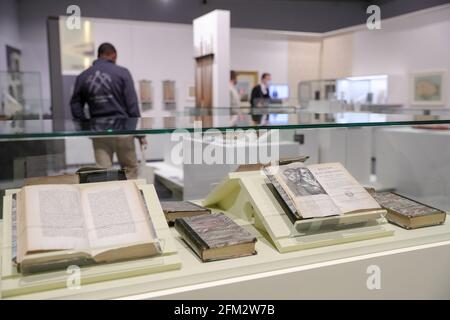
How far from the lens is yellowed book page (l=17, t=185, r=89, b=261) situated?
1.14m

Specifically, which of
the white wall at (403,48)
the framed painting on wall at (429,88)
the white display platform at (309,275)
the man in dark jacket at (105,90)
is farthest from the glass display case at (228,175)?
the white wall at (403,48)

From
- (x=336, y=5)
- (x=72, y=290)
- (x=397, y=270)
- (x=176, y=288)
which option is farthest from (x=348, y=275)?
(x=336, y=5)

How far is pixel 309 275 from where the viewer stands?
1347 mm

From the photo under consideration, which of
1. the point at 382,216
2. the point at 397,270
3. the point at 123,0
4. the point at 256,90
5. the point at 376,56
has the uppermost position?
the point at 123,0

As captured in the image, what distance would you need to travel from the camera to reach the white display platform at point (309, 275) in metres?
1.21

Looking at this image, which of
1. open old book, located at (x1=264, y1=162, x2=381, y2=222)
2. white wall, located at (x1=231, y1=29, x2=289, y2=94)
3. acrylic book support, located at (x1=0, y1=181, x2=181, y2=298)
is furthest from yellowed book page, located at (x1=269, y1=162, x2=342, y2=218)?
white wall, located at (x1=231, y1=29, x2=289, y2=94)

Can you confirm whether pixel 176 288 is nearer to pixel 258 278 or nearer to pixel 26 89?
pixel 258 278

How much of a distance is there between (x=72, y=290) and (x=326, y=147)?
8.68 feet

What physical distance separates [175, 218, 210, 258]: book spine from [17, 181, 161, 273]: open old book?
14 centimetres

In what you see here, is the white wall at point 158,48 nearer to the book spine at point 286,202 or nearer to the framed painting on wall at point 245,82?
the framed painting on wall at point 245,82

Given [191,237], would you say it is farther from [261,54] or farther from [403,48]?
[261,54]

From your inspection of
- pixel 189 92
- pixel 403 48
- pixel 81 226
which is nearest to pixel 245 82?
pixel 189 92

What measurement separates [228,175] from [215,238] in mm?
333

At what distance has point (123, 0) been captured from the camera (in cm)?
920
